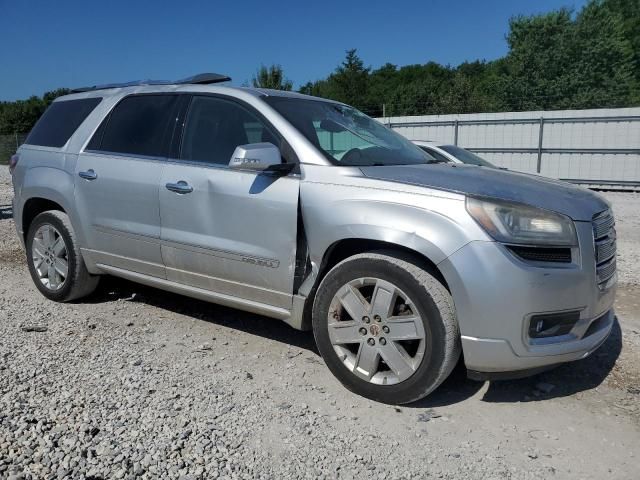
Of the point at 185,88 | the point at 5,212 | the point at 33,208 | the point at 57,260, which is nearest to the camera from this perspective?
the point at 185,88

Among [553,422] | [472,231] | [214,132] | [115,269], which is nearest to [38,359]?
[115,269]

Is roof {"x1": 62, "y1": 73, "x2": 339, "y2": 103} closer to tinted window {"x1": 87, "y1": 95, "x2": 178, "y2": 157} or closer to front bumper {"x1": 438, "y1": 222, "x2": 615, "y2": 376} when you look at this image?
tinted window {"x1": 87, "y1": 95, "x2": 178, "y2": 157}

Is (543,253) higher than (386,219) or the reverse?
the reverse

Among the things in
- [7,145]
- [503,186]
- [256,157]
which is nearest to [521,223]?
[503,186]

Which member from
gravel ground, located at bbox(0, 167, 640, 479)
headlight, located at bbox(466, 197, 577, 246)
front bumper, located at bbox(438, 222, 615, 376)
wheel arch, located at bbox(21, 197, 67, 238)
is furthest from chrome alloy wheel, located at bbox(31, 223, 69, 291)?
headlight, located at bbox(466, 197, 577, 246)

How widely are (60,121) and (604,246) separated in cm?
436

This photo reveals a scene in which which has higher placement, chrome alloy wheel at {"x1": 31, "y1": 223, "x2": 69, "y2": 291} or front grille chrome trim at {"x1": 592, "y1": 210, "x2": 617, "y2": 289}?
front grille chrome trim at {"x1": 592, "y1": 210, "x2": 617, "y2": 289}

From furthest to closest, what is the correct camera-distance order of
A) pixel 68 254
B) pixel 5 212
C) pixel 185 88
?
pixel 5 212 < pixel 68 254 < pixel 185 88

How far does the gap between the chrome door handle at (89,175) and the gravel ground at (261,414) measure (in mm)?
1140

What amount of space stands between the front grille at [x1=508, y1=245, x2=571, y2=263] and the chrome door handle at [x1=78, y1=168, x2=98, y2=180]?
3115 mm

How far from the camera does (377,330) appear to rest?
123 inches

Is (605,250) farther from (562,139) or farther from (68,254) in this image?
(562,139)

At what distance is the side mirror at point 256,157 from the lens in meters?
3.29

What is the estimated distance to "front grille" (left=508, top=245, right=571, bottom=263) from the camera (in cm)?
281
